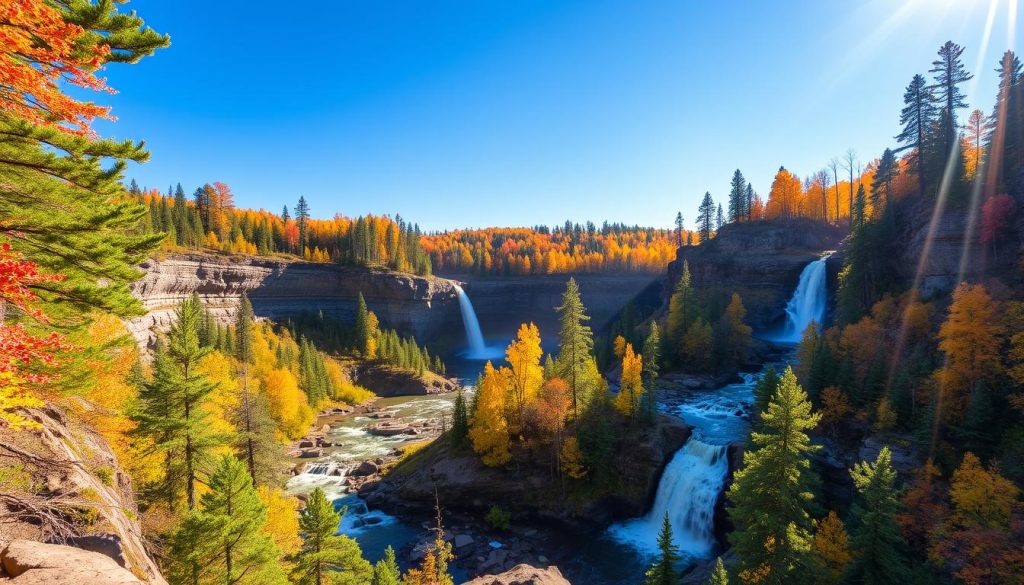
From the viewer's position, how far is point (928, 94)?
1844 inches

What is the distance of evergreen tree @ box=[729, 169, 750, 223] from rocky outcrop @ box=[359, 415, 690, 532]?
77.9 m

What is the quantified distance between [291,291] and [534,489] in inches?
3129

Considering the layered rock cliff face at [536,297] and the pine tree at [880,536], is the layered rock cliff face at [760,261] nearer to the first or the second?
the layered rock cliff face at [536,297]

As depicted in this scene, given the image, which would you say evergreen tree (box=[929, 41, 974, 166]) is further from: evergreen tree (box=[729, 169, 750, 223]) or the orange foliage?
the orange foliage

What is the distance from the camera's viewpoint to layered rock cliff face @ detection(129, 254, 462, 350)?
68.4 meters

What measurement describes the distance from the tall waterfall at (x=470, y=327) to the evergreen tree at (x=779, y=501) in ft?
316

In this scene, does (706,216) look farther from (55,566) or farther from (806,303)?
(55,566)

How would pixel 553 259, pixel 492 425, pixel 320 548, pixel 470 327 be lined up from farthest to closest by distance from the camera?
pixel 553 259, pixel 470 327, pixel 492 425, pixel 320 548

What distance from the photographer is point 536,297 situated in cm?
13288

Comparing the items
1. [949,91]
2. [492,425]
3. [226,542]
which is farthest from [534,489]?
[949,91]

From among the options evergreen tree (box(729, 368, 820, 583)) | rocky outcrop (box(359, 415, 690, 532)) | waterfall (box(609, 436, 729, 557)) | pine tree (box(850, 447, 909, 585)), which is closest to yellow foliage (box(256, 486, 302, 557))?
rocky outcrop (box(359, 415, 690, 532))

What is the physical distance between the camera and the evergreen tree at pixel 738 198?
95.6 m

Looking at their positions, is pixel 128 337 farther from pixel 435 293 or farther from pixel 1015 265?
pixel 435 293

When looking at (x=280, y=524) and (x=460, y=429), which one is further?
(x=460, y=429)
